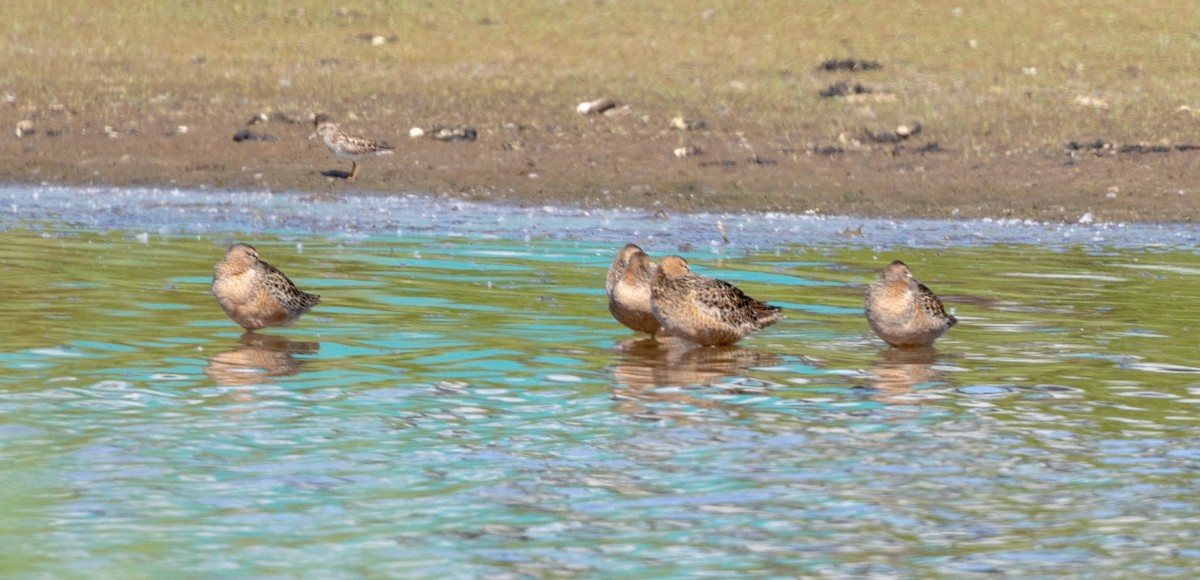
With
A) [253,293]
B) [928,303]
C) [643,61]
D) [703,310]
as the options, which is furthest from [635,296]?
[643,61]

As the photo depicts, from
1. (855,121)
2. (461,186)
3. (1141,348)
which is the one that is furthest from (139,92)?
(1141,348)

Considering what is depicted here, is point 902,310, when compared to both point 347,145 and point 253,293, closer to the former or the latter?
point 253,293

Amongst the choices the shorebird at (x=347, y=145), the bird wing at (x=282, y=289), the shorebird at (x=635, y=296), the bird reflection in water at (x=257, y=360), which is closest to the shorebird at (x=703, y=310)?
the shorebird at (x=635, y=296)

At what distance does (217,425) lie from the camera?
930cm

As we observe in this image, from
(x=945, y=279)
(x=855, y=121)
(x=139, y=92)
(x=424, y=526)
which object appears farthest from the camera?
(x=139, y=92)

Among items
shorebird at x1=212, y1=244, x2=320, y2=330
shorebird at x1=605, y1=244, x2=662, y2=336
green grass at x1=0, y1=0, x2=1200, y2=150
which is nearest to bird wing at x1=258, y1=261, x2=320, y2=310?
shorebird at x1=212, y1=244, x2=320, y2=330

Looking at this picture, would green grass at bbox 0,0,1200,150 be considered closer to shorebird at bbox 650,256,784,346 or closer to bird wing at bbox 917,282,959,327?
bird wing at bbox 917,282,959,327

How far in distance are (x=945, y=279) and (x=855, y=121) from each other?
9.06m

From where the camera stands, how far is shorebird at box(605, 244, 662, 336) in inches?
499

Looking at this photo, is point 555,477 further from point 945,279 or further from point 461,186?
point 461,186

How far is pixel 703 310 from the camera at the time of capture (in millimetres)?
12086

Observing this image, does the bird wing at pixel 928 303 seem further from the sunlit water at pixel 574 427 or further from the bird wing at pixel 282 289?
the bird wing at pixel 282 289

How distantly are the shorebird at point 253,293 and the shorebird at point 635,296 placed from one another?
2157mm

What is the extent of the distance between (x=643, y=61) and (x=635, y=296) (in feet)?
53.8
